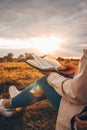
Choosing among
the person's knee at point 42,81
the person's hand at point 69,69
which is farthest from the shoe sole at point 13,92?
the person's hand at point 69,69

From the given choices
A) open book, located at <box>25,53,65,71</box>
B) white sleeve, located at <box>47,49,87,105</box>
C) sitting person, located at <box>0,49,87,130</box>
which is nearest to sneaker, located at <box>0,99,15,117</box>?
sitting person, located at <box>0,49,87,130</box>

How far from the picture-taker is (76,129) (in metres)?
2.35

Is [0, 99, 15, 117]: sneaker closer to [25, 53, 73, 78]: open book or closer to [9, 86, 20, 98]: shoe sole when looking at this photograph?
[9, 86, 20, 98]: shoe sole

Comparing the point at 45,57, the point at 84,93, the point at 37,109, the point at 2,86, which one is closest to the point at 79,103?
the point at 84,93

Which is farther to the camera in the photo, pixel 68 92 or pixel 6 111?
pixel 6 111

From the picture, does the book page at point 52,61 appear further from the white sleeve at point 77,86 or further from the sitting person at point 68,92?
the white sleeve at point 77,86

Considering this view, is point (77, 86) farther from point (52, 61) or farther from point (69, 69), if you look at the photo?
point (52, 61)

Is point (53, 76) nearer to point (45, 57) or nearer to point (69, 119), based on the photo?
point (69, 119)

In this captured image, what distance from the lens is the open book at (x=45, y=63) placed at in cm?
280

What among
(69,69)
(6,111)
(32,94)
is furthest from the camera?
(6,111)

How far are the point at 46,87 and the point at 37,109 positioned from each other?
57.0 inches

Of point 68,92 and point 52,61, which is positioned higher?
point 52,61

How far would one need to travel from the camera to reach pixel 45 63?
289 centimetres

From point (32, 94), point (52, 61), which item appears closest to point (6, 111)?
point (32, 94)
